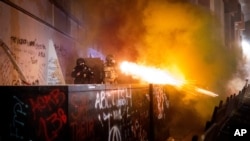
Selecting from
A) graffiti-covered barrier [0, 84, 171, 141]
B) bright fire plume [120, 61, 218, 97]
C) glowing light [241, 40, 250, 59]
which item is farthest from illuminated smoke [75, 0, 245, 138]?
glowing light [241, 40, 250, 59]

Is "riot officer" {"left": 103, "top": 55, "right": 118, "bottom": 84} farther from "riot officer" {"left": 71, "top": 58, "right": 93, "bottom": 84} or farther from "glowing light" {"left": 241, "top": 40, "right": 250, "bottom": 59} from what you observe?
"glowing light" {"left": 241, "top": 40, "right": 250, "bottom": 59}

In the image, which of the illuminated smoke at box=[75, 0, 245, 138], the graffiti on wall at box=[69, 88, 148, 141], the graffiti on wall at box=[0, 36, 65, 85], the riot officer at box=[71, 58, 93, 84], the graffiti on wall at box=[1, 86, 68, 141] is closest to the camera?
the graffiti on wall at box=[1, 86, 68, 141]

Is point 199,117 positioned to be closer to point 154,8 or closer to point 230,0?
point 154,8

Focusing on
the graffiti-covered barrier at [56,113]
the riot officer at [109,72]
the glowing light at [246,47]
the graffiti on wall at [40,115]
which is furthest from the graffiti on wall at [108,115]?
the glowing light at [246,47]

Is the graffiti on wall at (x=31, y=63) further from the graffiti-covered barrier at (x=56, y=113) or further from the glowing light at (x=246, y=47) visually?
the glowing light at (x=246, y=47)

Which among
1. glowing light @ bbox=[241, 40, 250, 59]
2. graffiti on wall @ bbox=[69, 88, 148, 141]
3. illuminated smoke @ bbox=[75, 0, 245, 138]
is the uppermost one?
glowing light @ bbox=[241, 40, 250, 59]

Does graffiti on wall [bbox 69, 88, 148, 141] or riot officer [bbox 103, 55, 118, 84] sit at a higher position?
riot officer [bbox 103, 55, 118, 84]

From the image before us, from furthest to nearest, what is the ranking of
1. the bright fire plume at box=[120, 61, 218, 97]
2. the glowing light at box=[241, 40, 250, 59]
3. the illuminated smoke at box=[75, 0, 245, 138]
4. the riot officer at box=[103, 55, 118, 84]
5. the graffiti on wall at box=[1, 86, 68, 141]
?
1. the glowing light at box=[241, 40, 250, 59]
2. the illuminated smoke at box=[75, 0, 245, 138]
3. the bright fire plume at box=[120, 61, 218, 97]
4. the riot officer at box=[103, 55, 118, 84]
5. the graffiti on wall at box=[1, 86, 68, 141]

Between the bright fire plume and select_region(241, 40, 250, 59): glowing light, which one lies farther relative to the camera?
select_region(241, 40, 250, 59): glowing light

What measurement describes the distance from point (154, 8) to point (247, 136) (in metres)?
10.1

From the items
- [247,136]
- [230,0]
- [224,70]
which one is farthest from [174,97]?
[230,0]

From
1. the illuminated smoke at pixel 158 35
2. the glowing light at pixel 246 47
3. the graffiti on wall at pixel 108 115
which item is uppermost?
the glowing light at pixel 246 47

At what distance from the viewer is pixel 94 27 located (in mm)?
15523

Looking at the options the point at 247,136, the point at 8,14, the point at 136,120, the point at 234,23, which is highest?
the point at 234,23
